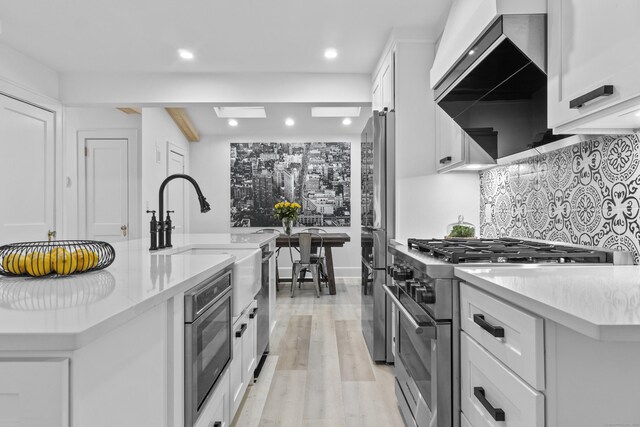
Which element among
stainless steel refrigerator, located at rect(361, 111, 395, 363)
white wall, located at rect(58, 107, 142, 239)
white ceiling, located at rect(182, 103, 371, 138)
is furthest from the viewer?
white ceiling, located at rect(182, 103, 371, 138)

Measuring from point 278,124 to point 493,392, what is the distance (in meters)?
5.56

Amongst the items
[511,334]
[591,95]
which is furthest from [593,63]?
[511,334]

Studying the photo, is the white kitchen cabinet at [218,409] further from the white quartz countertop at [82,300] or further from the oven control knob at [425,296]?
the oven control knob at [425,296]

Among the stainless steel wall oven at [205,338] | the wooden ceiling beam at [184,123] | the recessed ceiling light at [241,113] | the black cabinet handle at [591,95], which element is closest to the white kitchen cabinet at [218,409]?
the stainless steel wall oven at [205,338]

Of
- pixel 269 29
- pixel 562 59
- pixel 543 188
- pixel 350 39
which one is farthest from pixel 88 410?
pixel 350 39

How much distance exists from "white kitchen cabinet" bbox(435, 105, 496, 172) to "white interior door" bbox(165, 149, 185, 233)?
13.3 feet

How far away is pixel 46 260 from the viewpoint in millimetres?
1145

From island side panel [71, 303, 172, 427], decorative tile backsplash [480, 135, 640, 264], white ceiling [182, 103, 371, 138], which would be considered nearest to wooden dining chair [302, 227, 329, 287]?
white ceiling [182, 103, 371, 138]

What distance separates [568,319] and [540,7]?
3.92 ft

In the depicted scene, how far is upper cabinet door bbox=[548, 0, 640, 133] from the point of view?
41.6 inches

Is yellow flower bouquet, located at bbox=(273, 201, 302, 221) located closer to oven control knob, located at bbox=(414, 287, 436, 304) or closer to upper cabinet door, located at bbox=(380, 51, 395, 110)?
upper cabinet door, located at bbox=(380, 51, 395, 110)

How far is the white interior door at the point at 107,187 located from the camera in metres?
5.06

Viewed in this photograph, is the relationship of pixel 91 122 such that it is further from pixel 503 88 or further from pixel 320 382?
pixel 503 88

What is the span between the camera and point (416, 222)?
2.93 m
